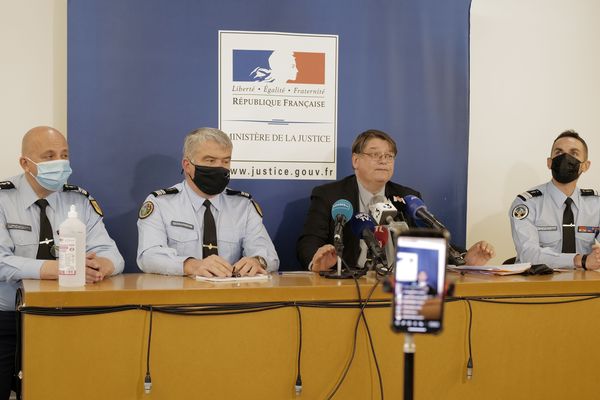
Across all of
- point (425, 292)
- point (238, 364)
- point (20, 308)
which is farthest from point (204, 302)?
point (425, 292)

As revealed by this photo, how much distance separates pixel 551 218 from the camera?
389cm

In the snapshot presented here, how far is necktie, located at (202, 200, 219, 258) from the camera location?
128 inches

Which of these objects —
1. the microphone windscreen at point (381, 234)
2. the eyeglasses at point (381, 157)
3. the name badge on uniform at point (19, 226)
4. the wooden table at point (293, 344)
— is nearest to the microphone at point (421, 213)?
the microphone windscreen at point (381, 234)

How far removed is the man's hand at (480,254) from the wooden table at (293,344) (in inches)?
15.2

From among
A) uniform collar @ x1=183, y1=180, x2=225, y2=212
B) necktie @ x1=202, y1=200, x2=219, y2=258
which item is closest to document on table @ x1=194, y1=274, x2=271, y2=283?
necktie @ x1=202, y1=200, x2=219, y2=258

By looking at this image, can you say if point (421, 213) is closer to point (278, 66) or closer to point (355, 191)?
point (355, 191)

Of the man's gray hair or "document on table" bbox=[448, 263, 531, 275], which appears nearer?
"document on table" bbox=[448, 263, 531, 275]

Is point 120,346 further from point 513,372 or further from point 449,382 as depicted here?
point 513,372

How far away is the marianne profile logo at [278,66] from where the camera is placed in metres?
3.87

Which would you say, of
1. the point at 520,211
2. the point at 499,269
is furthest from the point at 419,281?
the point at 520,211

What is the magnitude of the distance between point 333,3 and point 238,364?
2396mm

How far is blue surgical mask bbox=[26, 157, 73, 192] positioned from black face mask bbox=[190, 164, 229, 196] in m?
0.58

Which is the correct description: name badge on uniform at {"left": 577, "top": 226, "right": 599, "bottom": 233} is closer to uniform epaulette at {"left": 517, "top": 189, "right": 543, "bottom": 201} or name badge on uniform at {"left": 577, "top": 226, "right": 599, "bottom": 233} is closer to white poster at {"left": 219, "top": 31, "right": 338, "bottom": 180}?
uniform epaulette at {"left": 517, "top": 189, "right": 543, "bottom": 201}

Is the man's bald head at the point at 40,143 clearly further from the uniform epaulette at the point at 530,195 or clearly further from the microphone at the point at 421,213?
the uniform epaulette at the point at 530,195
